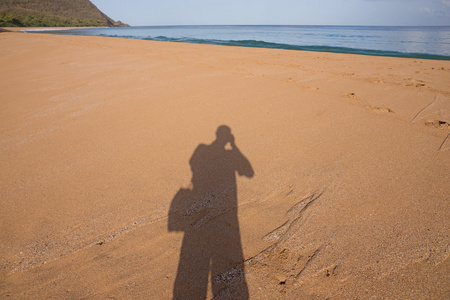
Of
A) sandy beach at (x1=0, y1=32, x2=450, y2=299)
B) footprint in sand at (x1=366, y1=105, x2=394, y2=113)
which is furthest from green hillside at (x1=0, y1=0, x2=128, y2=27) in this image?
footprint in sand at (x1=366, y1=105, x2=394, y2=113)

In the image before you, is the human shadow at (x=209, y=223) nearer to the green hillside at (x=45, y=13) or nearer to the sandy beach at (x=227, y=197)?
the sandy beach at (x=227, y=197)

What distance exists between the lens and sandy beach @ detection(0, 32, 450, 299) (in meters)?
1.48

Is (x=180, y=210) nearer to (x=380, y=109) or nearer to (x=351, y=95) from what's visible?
(x=380, y=109)

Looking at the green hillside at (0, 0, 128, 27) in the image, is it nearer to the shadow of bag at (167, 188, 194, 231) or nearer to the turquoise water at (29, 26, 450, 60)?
the turquoise water at (29, 26, 450, 60)

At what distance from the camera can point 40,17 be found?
61375mm

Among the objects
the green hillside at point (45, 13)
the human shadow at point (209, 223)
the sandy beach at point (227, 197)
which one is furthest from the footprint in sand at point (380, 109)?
the green hillside at point (45, 13)

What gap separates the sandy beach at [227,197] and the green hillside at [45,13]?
62.7 meters

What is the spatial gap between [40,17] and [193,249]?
284 ft

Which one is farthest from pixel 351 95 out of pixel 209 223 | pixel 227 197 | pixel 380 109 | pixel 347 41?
pixel 347 41

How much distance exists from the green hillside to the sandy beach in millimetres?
62709

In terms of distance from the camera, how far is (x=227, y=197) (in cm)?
217

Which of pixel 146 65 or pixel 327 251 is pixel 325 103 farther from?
pixel 146 65

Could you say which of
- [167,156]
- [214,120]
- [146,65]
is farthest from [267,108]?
[146,65]

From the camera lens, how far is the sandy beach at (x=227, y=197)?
1.48 meters
